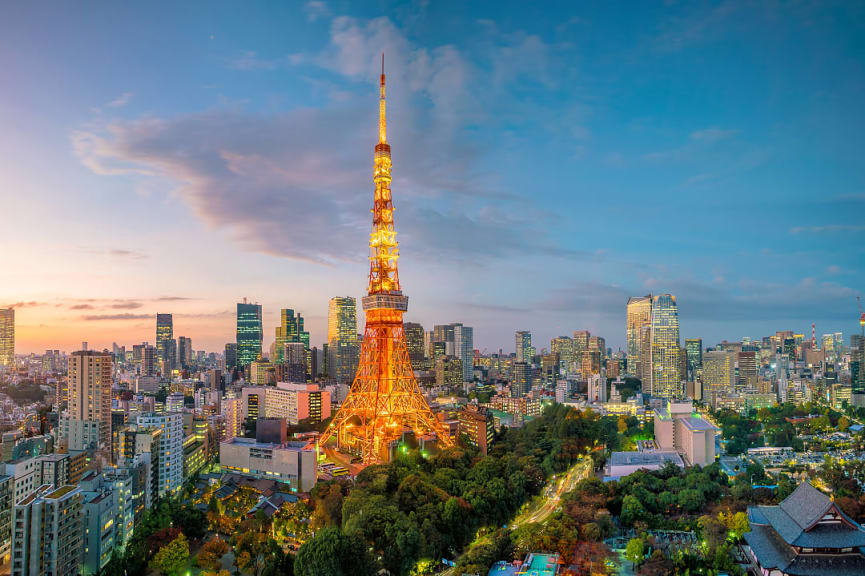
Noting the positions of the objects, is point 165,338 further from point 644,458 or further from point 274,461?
point 644,458

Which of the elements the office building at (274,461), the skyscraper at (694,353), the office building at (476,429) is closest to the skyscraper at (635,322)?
the skyscraper at (694,353)

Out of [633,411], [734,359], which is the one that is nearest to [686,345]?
[734,359]

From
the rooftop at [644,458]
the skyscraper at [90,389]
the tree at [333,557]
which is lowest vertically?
the rooftop at [644,458]

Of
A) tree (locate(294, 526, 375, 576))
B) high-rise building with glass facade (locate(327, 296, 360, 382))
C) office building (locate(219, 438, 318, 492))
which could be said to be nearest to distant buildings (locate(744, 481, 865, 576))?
tree (locate(294, 526, 375, 576))

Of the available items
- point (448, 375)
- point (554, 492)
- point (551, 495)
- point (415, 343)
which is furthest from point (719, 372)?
point (551, 495)

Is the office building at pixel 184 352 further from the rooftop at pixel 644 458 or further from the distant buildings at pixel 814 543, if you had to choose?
the distant buildings at pixel 814 543

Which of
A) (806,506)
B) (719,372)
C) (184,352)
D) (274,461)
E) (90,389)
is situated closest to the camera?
(806,506)
